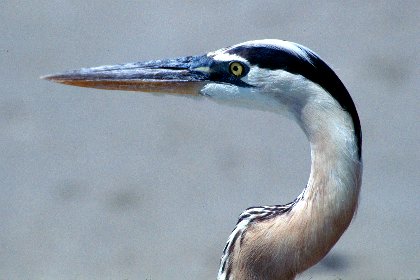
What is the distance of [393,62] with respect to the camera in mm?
6102

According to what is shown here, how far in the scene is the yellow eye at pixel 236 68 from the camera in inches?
106

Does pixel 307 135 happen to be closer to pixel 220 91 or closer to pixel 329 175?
pixel 329 175

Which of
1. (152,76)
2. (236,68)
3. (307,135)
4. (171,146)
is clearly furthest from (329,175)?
(171,146)

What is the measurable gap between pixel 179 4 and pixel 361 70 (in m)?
1.50

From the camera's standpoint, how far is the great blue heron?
2502mm

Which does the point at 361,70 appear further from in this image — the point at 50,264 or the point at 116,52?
the point at 50,264

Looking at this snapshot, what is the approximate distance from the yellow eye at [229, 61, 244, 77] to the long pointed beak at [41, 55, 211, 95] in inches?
4.3

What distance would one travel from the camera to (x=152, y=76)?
9.46 ft

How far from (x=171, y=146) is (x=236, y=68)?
2.80m

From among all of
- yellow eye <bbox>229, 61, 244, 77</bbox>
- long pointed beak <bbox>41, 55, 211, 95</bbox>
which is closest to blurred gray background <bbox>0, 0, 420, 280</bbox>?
long pointed beak <bbox>41, 55, 211, 95</bbox>

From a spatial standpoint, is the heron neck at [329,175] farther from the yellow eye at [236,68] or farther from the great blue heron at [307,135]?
the yellow eye at [236,68]

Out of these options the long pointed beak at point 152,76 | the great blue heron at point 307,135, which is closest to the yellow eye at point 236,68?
the great blue heron at point 307,135

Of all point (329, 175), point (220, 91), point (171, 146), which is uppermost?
point (220, 91)

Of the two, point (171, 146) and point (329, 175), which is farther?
point (171, 146)
